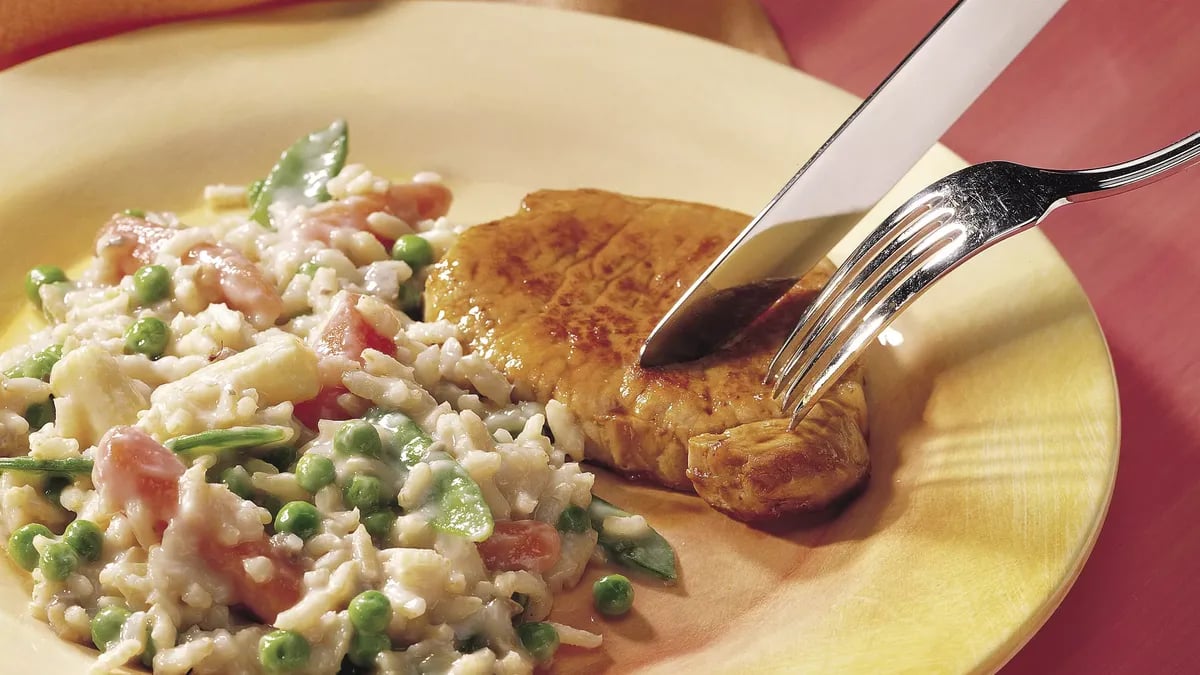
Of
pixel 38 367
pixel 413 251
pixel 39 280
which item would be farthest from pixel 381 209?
pixel 38 367

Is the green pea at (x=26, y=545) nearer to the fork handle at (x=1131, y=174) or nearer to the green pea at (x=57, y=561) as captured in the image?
the green pea at (x=57, y=561)

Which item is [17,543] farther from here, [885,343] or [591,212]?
[885,343]

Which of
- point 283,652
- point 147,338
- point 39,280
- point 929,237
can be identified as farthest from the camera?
point 39,280

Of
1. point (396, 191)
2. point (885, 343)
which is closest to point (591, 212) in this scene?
point (396, 191)

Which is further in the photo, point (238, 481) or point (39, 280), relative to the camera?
point (39, 280)

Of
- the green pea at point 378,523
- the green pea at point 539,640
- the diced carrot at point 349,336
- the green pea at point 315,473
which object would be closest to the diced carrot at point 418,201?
the diced carrot at point 349,336

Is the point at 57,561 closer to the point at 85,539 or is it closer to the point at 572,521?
the point at 85,539
